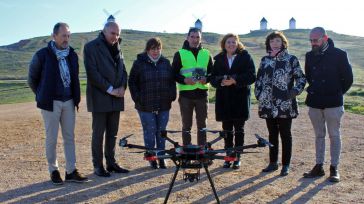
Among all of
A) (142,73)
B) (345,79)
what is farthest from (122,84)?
(345,79)

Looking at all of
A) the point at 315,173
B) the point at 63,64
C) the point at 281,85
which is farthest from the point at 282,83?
Result: the point at 63,64

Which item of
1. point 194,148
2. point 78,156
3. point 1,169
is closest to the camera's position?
point 194,148

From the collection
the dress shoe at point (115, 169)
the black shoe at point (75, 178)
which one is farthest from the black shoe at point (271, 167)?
the black shoe at point (75, 178)

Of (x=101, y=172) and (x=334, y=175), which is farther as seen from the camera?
(x=101, y=172)

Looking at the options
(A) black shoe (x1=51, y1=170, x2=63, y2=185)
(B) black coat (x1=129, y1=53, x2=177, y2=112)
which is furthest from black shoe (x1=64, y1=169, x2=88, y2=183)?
(B) black coat (x1=129, y1=53, x2=177, y2=112)

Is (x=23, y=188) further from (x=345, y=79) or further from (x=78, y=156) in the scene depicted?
(x=345, y=79)

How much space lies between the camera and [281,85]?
7062mm

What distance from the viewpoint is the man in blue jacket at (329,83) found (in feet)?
22.2

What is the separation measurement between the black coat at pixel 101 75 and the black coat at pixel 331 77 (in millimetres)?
2941

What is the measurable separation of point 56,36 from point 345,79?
4.16 m

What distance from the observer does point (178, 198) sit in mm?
6070

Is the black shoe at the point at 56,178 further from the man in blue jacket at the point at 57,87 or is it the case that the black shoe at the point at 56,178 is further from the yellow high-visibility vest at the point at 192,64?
the yellow high-visibility vest at the point at 192,64

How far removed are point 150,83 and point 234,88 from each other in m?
1.35

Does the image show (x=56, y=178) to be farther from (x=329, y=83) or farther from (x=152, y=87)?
(x=329, y=83)
